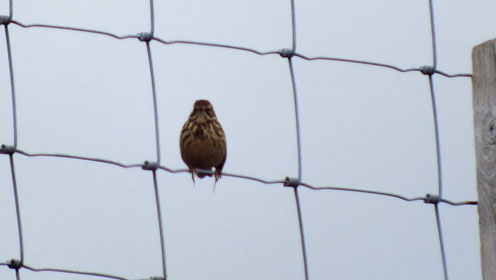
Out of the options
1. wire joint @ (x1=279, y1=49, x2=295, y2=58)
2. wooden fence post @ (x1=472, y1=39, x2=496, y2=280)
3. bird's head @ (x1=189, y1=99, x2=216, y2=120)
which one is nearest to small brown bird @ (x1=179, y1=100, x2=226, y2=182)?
bird's head @ (x1=189, y1=99, x2=216, y2=120)

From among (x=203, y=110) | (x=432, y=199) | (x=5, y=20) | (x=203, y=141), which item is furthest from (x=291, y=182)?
(x=203, y=110)

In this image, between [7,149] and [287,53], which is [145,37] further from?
[7,149]

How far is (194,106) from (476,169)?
10.5 ft

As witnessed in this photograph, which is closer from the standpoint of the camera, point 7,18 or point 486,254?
point 486,254

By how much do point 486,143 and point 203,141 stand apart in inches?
116

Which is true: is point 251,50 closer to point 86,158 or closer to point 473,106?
point 86,158

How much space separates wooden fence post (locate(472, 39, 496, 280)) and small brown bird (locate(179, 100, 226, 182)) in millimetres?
2705

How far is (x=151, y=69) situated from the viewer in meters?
3.41

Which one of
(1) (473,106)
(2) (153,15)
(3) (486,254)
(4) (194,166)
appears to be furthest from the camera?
(4) (194,166)

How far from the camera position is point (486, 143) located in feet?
9.02

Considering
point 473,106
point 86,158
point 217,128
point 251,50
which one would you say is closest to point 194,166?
point 217,128

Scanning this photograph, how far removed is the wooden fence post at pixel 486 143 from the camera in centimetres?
266

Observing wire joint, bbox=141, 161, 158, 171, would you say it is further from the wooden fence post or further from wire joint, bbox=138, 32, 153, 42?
the wooden fence post

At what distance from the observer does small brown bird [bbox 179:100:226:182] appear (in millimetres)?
5504
